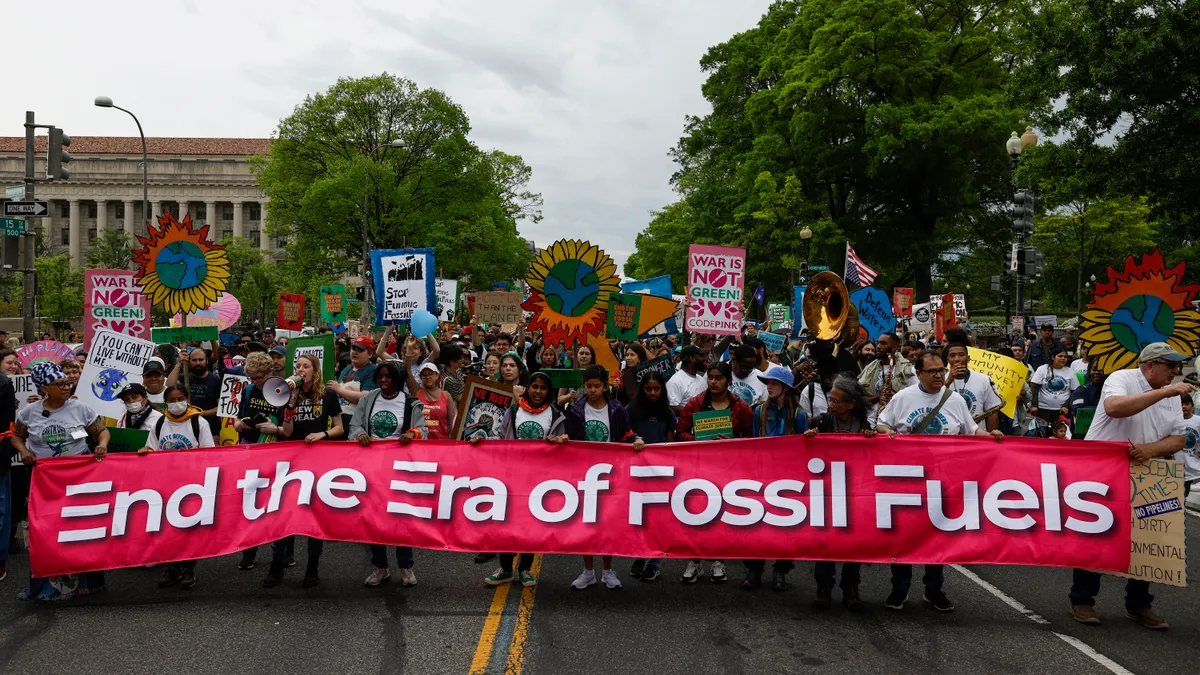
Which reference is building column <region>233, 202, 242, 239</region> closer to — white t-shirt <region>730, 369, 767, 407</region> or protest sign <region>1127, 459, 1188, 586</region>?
white t-shirt <region>730, 369, 767, 407</region>

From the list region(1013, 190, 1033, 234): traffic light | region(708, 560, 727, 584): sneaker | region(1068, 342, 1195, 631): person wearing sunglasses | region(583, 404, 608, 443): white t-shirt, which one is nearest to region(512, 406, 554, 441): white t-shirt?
region(583, 404, 608, 443): white t-shirt

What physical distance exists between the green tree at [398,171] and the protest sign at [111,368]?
1259 inches

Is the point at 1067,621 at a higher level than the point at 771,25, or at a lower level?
lower

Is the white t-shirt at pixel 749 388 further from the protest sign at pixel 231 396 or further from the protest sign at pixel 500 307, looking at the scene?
the protest sign at pixel 500 307

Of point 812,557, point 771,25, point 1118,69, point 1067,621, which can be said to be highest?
point 771,25

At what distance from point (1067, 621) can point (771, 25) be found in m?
36.8

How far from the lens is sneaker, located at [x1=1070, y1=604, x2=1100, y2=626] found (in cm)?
575

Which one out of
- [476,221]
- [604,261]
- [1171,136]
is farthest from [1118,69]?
[476,221]

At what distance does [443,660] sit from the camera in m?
5.01

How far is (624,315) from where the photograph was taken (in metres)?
11.2

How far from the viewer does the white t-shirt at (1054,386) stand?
11250 millimetres

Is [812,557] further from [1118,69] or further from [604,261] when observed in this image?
[1118,69]

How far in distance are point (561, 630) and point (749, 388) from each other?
3294 mm

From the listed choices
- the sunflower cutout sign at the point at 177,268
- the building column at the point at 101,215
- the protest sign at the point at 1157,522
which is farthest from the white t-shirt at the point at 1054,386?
the building column at the point at 101,215
